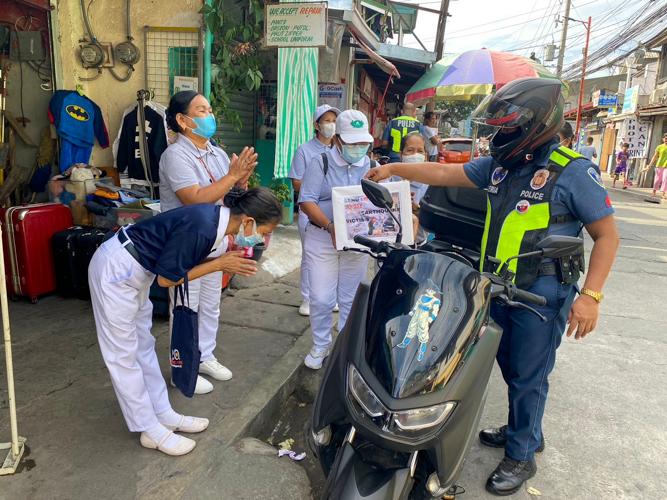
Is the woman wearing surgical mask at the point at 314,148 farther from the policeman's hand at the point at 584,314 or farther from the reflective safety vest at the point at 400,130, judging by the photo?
the policeman's hand at the point at 584,314

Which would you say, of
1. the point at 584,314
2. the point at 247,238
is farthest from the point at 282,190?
the point at 584,314

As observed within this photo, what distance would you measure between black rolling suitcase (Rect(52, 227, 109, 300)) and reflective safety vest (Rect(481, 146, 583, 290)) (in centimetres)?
346

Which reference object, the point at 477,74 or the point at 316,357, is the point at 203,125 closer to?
the point at 316,357

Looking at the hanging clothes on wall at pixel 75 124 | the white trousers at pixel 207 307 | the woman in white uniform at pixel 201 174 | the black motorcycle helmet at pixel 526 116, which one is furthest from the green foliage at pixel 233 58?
the black motorcycle helmet at pixel 526 116

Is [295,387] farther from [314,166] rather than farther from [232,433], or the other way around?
[314,166]

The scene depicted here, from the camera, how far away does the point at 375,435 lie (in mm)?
1580

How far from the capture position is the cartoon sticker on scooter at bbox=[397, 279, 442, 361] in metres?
1.64

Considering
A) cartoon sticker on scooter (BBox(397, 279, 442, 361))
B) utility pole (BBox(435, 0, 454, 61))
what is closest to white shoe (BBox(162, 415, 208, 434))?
cartoon sticker on scooter (BBox(397, 279, 442, 361))

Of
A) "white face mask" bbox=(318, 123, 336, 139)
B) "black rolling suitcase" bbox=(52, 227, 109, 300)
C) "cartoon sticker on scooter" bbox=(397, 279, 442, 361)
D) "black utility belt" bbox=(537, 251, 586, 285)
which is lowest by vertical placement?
"black rolling suitcase" bbox=(52, 227, 109, 300)

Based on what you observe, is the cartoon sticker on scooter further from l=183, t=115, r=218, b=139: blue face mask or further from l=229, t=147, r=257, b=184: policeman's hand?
l=183, t=115, r=218, b=139: blue face mask

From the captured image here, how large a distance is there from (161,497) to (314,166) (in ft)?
6.97

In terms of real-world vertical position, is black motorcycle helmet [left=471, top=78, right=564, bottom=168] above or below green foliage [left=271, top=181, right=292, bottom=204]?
above

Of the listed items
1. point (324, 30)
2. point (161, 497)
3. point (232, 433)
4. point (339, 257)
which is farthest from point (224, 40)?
point (161, 497)

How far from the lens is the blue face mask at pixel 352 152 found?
10.5 ft
